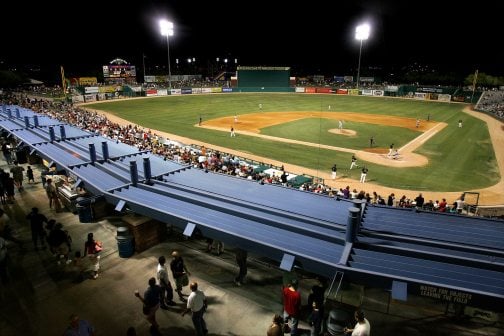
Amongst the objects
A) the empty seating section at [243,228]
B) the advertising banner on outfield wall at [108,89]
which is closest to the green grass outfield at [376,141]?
the empty seating section at [243,228]

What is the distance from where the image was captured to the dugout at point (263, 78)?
89.4m

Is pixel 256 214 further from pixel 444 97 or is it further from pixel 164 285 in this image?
pixel 444 97

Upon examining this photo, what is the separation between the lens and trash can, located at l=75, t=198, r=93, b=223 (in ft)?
38.4

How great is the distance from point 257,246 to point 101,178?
24.8 ft

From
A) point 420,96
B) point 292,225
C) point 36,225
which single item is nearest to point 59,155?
point 36,225

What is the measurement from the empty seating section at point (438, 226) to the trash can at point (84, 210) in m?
9.67

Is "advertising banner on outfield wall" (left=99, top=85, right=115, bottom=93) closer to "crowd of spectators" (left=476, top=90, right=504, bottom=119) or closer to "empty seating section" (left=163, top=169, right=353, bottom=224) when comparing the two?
"empty seating section" (left=163, top=169, right=353, bottom=224)

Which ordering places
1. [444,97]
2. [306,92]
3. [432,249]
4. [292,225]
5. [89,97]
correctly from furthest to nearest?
[306,92] → [444,97] → [89,97] → [292,225] → [432,249]

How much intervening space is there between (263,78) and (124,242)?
85.3 meters

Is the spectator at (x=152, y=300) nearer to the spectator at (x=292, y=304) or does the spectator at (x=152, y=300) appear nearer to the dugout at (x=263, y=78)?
the spectator at (x=292, y=304)

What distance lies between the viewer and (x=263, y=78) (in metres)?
90.5

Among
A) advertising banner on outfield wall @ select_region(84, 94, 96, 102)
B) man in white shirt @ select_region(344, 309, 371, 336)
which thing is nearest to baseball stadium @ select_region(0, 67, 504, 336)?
man in white shirt @ select_region(344, 309, 371, 336)

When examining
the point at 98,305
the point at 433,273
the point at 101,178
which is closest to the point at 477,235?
the point at 433,273

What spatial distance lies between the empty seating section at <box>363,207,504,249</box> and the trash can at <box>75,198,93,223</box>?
9.67 metres
